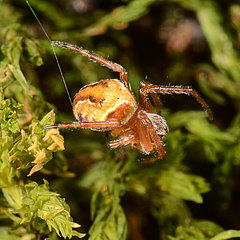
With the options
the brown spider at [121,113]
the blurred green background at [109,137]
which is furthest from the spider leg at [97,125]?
the blurred green background at [109,137]

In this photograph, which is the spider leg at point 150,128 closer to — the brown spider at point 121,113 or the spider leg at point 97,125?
the brown spider at point 121,113

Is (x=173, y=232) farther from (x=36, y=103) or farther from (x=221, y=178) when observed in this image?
(x=36, y=103)

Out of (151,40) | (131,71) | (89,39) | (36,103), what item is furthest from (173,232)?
(151,40)

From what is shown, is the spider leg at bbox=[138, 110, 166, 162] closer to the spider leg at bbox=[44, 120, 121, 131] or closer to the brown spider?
the brown spider

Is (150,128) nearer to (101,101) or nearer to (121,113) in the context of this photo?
(121,113)

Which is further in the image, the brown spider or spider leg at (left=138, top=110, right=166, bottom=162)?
spider leg at (left=138, top=110, right=166, bottom=162)

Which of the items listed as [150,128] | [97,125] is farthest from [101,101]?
[150,128]

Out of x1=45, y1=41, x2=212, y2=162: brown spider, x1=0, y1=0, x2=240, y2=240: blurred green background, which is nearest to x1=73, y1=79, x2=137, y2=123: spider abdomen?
x1=45, y1=41, x2=212, y2=162: brown spider
